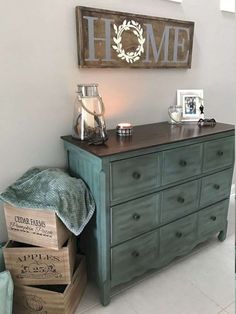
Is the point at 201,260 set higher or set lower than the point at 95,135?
lower

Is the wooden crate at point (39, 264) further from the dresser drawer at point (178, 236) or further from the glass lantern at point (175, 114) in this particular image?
the glass lantern at point (175, 114)

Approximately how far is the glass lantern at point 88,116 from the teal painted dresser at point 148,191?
0.21 feet

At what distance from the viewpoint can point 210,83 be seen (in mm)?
2309

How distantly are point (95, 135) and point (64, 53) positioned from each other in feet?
1.71

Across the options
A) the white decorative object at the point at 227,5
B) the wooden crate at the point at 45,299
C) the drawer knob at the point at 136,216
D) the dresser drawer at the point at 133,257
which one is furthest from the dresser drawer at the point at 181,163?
the white decorative object at the point at 227,5

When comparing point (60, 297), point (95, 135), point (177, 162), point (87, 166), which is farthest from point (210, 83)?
point (60, 297)

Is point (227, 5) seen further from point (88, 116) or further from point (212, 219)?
point (212, 219)

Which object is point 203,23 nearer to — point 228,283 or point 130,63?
point 130,63

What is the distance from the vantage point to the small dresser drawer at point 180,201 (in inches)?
66.2

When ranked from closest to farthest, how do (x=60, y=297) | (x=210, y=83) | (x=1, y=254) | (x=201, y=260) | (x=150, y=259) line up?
(x=60, y=297), (x=1, y=254), (x=150, y=259), (x=201, y=260), (x=210, y=83)

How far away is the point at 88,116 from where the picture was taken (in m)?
1.58

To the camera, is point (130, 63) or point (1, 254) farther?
point (130, 63)

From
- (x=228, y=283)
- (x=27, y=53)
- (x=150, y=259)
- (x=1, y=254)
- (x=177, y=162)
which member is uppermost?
(x=27, y=53)

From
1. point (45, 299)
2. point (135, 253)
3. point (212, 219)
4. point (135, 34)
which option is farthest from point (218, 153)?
point (45, 299)
